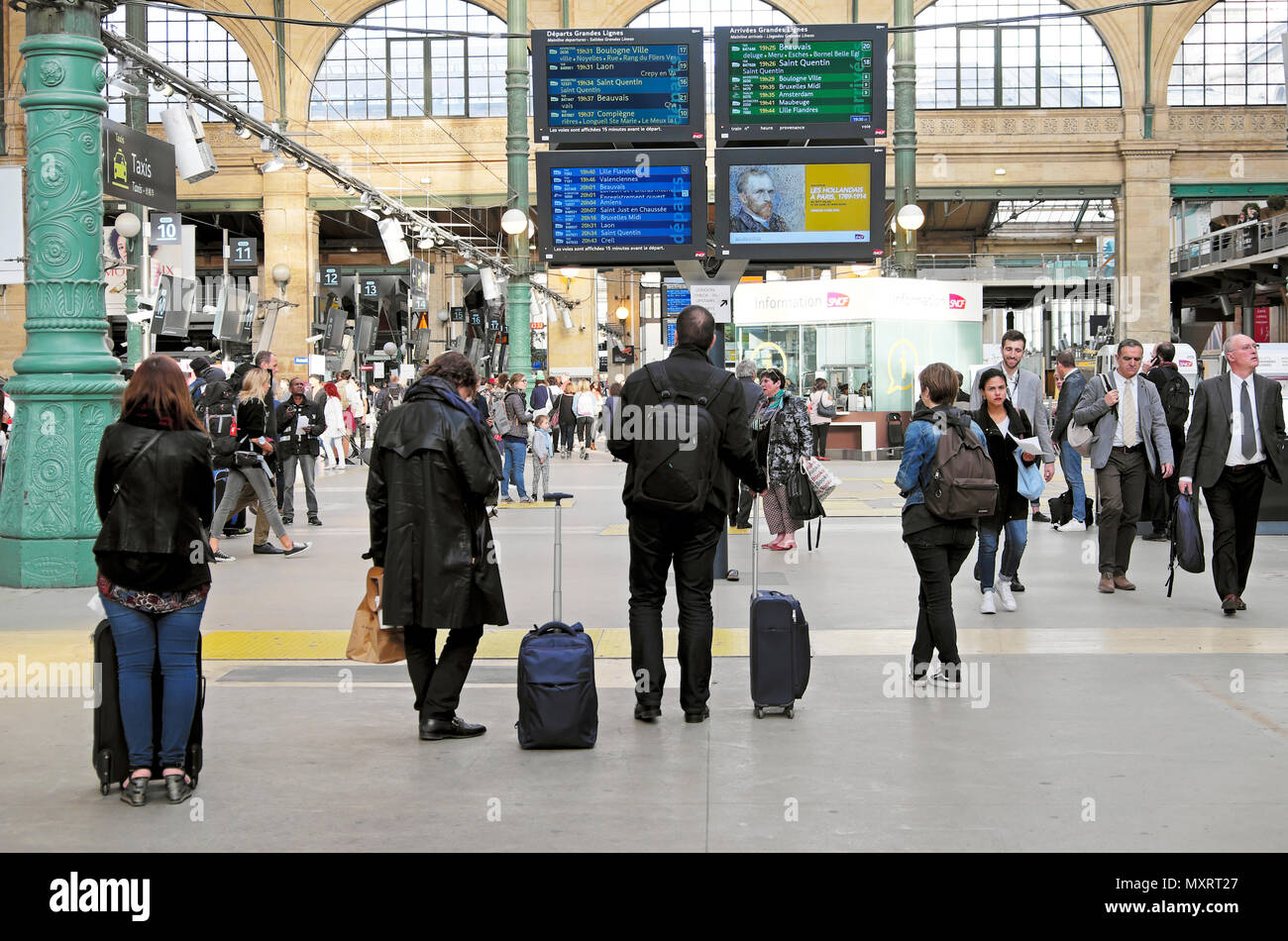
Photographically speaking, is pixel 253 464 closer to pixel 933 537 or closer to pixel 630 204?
pixel 630 204

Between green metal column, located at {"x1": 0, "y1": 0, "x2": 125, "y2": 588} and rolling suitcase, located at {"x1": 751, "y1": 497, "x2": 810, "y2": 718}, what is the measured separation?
233 inches

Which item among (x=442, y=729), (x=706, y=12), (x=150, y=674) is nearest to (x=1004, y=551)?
(x=442, y=729)

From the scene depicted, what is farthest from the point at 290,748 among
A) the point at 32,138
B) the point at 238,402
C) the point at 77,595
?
the point at 238,402

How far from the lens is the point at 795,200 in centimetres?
1156

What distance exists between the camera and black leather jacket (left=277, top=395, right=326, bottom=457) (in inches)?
640

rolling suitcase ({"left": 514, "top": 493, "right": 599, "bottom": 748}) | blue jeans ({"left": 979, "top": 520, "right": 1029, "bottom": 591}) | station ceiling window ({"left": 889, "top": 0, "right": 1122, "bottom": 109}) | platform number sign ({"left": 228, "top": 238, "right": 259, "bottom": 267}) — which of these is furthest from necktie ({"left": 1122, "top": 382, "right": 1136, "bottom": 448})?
station ceiling window ({"left": 889, "top": 0, "right": 1122, "bottom": 109})

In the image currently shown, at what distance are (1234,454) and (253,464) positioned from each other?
819cm

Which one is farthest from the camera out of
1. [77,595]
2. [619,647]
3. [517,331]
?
[517,331]

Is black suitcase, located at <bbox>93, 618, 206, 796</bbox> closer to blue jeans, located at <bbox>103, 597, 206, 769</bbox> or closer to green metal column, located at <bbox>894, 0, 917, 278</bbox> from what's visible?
blue jeans, located at <bbox>103, 597, 206, 769</bbox>

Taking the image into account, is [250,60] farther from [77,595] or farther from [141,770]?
[141,770]

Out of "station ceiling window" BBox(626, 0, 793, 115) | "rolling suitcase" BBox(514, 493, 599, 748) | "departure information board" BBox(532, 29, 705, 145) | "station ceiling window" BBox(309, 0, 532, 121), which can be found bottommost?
"rolling suitcase" BBox(514, 493, 599, 748)

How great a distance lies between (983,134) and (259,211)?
75.3 ft

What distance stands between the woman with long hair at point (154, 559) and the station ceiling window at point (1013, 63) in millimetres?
39950
